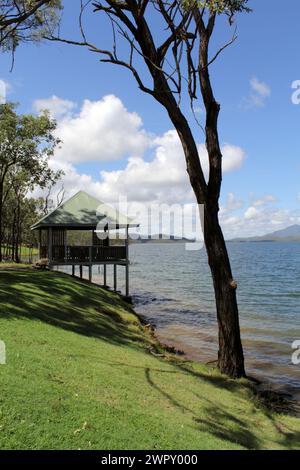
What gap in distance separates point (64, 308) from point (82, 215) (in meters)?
13.4

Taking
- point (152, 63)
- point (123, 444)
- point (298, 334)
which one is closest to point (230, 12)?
point (152, 63)

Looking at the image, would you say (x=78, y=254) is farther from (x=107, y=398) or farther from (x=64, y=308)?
(x=107, y=398)

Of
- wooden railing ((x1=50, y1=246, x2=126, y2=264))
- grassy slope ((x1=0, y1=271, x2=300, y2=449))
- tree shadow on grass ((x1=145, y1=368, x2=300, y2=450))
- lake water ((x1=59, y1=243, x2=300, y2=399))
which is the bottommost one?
lake water ((x1=59, y1=243, x2=300, y2=399))

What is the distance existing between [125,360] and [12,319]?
9.87 ft

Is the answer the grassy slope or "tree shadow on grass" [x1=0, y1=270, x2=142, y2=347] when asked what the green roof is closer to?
"tree shadow on grass" [x1=0, y1=270, x2=142, y2=347]

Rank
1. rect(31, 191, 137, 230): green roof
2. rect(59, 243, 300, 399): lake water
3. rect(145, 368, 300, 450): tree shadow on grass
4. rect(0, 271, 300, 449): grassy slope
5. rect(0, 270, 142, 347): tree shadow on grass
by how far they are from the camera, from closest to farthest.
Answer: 1. rect(0, 271, 300, 449): grassy slope
2. rect(145, 368, 300, 450): tree shadow on grass
3. rect(0, 270, 142, 347): tree shadow on grass
4. rect(59, 243, 300, 399): lake water
5. rect(31, 191, 137, 230): green roof

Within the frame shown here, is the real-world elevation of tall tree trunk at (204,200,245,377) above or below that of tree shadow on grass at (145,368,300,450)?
above

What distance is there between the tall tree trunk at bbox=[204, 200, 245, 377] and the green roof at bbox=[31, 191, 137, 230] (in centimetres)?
1630

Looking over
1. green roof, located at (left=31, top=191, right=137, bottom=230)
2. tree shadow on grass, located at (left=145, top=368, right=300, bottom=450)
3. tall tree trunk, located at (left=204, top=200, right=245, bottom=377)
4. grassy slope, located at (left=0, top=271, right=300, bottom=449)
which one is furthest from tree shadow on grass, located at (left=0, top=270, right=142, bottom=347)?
→ green roof, located at (left=31, top=191, right=137, bottom=230)

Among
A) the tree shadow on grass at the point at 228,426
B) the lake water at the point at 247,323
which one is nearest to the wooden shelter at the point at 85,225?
the lake water at the point at 247,323

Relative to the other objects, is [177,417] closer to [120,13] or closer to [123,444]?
[123,444]

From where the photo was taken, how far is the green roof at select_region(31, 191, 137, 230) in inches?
1041

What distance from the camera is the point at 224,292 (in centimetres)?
1084

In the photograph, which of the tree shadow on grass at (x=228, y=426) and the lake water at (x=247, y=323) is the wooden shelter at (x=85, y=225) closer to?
the lake water at (x=247, y=323)
